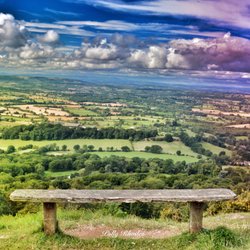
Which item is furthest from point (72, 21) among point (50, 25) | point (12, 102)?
point (12, 102)

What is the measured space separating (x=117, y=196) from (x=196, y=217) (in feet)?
3.04

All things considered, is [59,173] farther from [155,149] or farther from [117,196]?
[117,196]

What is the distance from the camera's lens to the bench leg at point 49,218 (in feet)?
15.7

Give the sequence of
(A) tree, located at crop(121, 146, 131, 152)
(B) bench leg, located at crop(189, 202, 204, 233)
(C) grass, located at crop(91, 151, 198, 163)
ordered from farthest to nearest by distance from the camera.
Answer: (A) tree, located at crop(121, 146, 131, 152) < (C) grass, located at crop(91, 151, 198, 163) < (B) bench leg, located at crop(189, 202, 204, 233)

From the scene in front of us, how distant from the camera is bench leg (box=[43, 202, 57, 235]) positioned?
15.7 feet

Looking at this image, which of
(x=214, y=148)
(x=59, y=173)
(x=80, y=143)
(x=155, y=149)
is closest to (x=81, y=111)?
(x=80, y=143)

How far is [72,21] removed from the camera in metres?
18.1

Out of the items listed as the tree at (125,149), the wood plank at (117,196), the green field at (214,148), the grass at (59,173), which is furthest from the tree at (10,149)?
the wood plank at (117,196)

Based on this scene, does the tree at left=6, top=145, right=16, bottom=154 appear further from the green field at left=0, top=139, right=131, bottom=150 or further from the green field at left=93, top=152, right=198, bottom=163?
A: the green field at left=93, top=152, right=198, bottom=163

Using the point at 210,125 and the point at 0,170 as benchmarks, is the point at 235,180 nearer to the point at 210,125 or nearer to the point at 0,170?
the point at 210,125

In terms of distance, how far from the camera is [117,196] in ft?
15.9

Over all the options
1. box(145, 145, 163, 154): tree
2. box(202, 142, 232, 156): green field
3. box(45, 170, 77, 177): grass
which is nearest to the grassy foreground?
box(45, 170, 77, 177): grass

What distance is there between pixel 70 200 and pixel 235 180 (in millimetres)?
13870

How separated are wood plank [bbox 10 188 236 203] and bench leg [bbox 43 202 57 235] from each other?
5.3 inches
